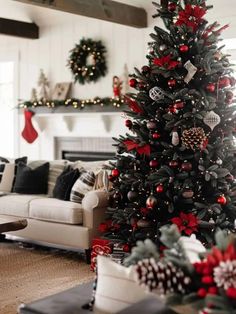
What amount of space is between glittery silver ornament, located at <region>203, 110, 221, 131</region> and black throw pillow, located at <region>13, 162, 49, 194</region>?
8.27ft

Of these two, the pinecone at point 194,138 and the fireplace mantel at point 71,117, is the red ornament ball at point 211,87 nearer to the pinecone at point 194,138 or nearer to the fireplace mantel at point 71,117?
the pinecone at point 194,138

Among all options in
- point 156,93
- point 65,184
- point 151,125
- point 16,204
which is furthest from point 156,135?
point 16,204

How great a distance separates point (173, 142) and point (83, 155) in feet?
11.5

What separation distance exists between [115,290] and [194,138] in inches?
88.0

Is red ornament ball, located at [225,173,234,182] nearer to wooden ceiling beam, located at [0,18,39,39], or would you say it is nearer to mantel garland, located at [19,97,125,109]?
mantel garland, located at [19,97,125,109]

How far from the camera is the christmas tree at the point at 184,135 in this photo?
161 inches

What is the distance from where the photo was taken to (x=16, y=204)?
5594 millimetres

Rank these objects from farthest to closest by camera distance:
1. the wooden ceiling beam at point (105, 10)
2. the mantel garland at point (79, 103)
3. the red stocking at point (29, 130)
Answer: the red stocking at point (29, 130) < the mantel garland at point (79, 103) < the wooden ceiling beam at point (105, 10)

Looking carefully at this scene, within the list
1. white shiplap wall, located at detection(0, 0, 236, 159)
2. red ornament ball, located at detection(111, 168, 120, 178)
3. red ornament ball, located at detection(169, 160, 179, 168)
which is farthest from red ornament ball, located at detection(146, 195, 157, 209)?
white shiplap wall, located at detection(0, 0, 236, 159)

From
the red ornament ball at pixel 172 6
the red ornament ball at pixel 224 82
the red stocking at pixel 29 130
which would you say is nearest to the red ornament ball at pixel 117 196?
the red ornament ball at pixel 224 82

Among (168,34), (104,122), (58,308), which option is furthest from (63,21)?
(58,308)

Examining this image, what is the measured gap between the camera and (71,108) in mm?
7312

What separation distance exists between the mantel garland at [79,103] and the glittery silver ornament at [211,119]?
275 cm

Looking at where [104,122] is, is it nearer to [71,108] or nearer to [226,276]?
[71,108]
